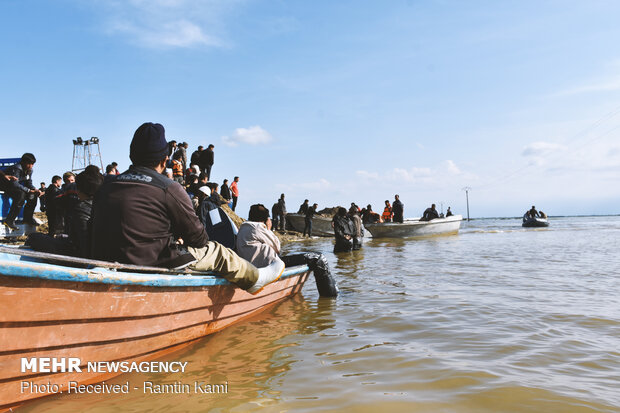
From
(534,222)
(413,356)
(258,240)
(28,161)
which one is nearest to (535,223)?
(534,222)

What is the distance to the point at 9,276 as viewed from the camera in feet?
7.85

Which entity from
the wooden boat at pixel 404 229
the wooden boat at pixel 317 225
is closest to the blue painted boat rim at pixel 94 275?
the wooden boat at pixel 404 229

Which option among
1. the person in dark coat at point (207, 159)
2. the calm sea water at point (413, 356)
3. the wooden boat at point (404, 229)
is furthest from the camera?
the wooden boat at point (404, 229)

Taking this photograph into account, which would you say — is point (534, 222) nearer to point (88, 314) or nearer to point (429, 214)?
point (429, 214)

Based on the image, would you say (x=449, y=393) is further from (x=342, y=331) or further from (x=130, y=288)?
(x=130, y=288)

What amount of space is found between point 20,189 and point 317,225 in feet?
66.5

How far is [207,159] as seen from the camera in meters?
16.7

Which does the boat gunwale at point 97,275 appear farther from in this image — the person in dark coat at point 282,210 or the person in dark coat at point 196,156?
the person in dark coat at point 282,210

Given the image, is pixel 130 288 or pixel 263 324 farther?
pixel 263 324

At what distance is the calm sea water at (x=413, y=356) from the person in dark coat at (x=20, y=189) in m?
6.81

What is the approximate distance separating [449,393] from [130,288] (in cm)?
254

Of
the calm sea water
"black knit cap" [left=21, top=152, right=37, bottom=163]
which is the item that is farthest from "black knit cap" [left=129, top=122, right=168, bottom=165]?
"black knit cap" [left=21, top=152, right=37, bottom=163]

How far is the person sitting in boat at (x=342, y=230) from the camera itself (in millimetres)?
15094

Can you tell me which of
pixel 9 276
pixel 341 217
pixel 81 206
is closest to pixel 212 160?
pixel 341 217
